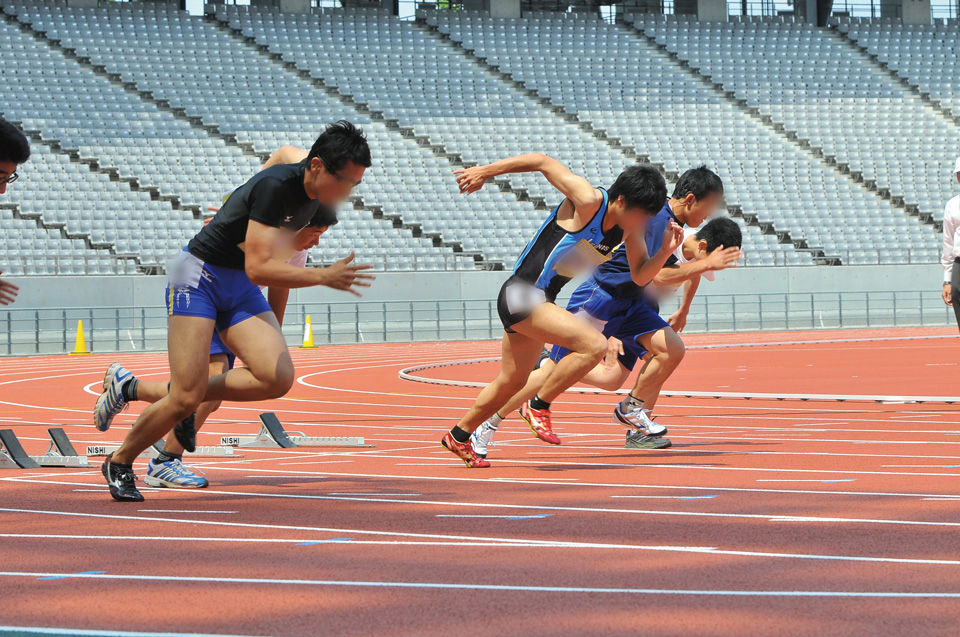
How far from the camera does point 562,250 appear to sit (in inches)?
296

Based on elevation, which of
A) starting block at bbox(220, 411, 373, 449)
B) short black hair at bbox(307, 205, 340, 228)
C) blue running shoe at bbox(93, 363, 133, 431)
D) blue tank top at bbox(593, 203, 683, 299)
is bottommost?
starting block at bbox(220, 411, 373, 449)

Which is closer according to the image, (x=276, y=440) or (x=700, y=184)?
(x=700, y=184)

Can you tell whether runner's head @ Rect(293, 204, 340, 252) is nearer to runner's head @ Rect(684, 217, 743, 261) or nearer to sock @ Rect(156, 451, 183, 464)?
sock @ Rect(156, 451, 183, 464)

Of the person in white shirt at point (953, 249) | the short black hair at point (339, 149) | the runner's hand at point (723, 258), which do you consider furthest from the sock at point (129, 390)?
the person in white shirt at point (953, 249)

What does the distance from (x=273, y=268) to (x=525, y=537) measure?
1.73 metres

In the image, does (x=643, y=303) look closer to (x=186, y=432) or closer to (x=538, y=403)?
(x=538, y=403)

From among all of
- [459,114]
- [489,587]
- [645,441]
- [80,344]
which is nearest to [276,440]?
[645,441]

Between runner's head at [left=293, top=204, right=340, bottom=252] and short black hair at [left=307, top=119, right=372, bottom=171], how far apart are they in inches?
13.2

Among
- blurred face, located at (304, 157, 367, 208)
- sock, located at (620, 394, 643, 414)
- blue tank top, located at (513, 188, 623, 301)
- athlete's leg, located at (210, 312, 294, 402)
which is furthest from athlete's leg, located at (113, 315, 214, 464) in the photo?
sock, located at (620, 394, 643, 414)

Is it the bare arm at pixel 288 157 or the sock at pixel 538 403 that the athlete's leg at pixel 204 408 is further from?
the sock at pixel 538 403

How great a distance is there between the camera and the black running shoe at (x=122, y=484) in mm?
6359

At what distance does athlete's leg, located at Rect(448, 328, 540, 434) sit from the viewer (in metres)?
7.59

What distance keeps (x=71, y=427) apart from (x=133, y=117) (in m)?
23.1

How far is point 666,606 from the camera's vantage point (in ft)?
Result: 12.5
